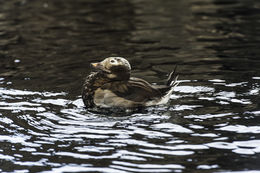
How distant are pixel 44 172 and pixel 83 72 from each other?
5365mm

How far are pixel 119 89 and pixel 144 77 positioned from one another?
2424 mm

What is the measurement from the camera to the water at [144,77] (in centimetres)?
640

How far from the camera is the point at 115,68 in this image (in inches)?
334

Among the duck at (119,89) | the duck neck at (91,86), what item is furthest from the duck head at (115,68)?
the duck neck at (91,86)

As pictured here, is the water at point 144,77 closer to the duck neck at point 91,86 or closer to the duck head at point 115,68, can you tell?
the duck neck at point 91,86

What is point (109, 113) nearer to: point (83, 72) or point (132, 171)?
point (132, 171)

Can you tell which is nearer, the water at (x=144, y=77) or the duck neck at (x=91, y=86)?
the water at (x=144, y=77)

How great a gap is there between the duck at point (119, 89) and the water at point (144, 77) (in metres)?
0.20

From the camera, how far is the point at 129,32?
15672 mm

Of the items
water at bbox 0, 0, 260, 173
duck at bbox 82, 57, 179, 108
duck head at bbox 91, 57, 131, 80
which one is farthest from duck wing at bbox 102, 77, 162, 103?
water at bbox 0, 0, 260, 173

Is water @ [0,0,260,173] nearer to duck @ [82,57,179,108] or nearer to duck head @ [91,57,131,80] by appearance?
duck @ [82,57,179,108]

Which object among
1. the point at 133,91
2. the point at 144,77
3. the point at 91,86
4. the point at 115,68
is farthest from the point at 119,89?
the point at 144,77

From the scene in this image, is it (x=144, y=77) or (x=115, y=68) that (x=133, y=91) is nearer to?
(x=115, y=68)

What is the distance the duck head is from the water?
2.26 ft
